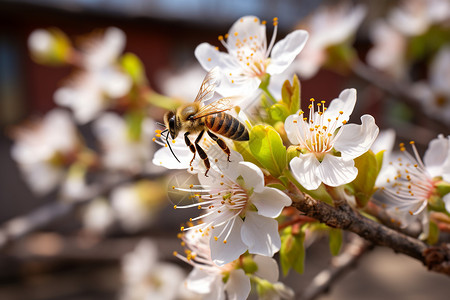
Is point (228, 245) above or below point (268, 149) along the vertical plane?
below

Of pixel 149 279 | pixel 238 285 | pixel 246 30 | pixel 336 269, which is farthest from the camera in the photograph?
pixel 149 279

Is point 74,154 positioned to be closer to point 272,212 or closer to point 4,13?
point 272,212

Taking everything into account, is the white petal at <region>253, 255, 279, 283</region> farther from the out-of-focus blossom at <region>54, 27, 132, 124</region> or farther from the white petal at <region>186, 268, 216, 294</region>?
the out-of-focus blossom at <region>54, 27, 132, 124</region>

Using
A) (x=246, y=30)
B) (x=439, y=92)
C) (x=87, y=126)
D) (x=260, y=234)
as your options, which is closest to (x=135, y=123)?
(x=246, y=30)

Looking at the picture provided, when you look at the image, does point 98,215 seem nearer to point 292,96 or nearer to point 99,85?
point 99,85

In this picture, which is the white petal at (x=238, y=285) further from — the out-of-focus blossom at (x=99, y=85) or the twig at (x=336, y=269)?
the out-of-focus blossom at (x=99, y=85)

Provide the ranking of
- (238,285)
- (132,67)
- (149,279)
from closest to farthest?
(238,285), (132,67), (149,279)

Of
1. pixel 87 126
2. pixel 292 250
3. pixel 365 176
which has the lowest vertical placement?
pixel 87 126
